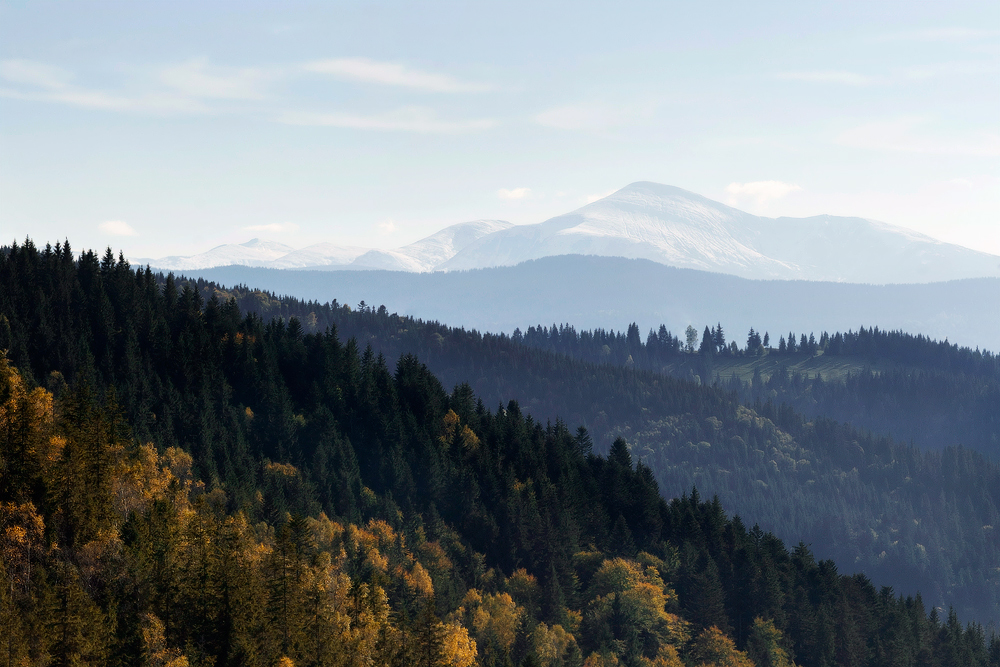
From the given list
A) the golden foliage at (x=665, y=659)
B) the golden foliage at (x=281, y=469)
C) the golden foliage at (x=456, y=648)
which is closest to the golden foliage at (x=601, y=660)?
the golden foliage at (x=665, y=659)

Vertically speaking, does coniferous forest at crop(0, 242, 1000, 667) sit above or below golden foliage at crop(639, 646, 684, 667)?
above

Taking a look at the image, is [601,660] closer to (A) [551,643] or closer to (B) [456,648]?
(A) [551,643]

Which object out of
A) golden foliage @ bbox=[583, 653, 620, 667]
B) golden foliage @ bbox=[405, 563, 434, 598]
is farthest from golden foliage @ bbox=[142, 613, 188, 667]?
golden foliage @ bbox=[583, 653, 620, 667]

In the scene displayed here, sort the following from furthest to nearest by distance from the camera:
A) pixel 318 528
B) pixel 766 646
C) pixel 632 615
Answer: pixel 766 646 < pixel 632 615 < pixel 318 528

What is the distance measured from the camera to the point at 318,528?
12950 centimetres

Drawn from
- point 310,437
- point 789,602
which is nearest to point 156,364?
point 310,437

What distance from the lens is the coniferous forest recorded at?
259 feet

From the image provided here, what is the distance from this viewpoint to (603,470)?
610 ft

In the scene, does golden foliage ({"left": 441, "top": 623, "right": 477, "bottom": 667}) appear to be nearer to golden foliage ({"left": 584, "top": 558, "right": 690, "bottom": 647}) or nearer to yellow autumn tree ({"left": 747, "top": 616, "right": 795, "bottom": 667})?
golden foliage ({"left": 584, "top": 558, "right": 690, "bottom": 647})

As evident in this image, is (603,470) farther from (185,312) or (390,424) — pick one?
(185,312)

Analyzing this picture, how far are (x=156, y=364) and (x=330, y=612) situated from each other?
293 ft

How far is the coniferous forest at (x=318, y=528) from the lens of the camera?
7900cm

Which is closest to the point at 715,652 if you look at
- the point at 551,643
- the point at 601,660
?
the point at 601,660

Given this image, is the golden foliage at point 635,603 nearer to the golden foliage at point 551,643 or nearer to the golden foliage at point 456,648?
the golden foliage at point 551,643
